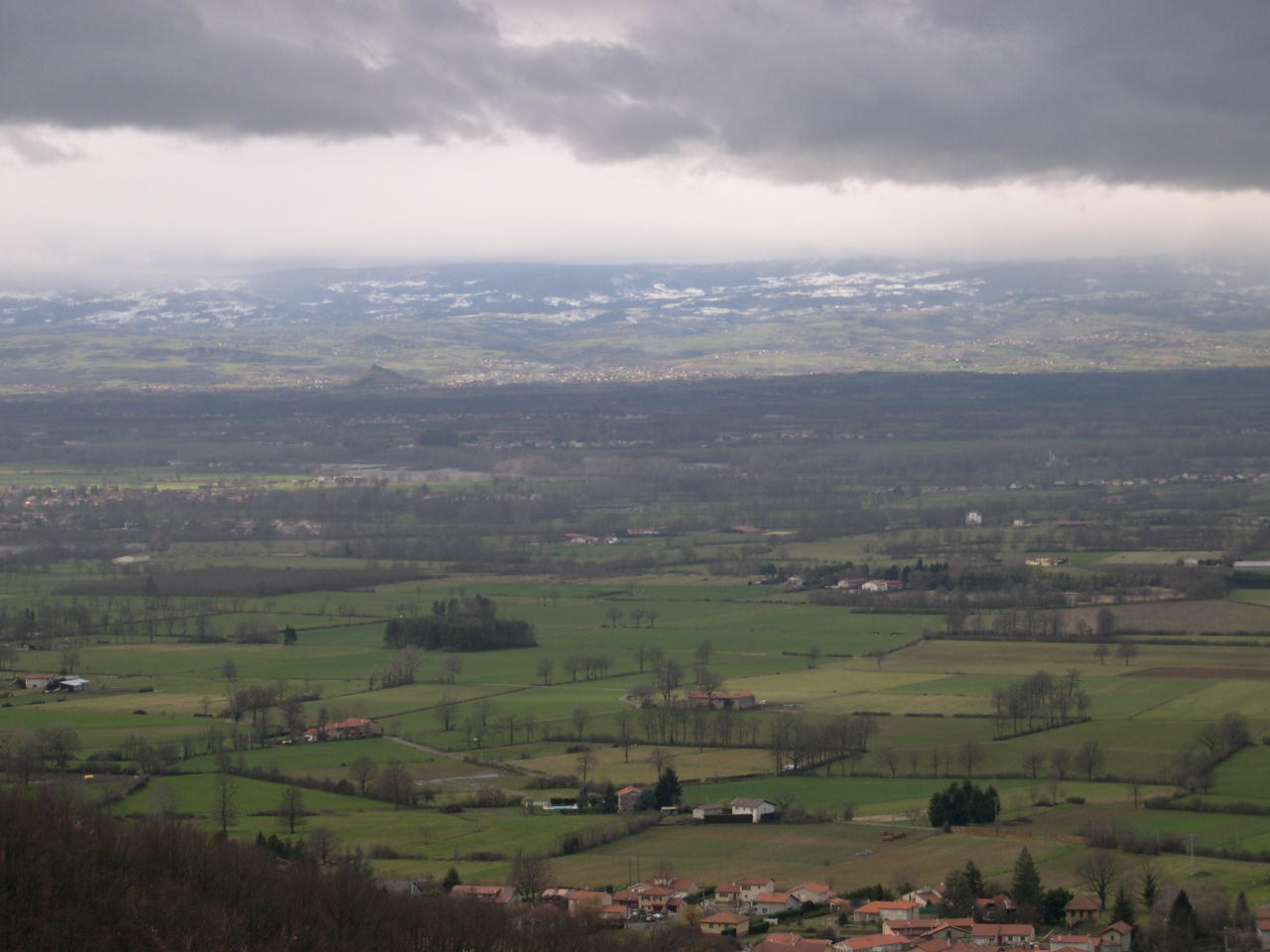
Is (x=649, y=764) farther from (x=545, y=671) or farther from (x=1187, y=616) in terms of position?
(x=1187, y=616)

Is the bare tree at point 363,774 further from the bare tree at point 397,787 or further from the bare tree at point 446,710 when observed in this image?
the bare tree at point 446,710

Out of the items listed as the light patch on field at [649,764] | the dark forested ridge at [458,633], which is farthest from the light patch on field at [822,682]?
the dark forested ridge at [458,633]

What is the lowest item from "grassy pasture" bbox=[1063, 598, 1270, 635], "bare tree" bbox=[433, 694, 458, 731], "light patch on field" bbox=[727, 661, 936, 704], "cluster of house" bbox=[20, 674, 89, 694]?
"bare tree" bbox=[433, 694, 458, 731]

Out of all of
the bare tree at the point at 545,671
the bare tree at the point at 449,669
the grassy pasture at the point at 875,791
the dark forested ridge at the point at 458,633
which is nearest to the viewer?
the grassy pasture at the point at 875,791

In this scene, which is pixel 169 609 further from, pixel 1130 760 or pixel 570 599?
pixel 1130 760

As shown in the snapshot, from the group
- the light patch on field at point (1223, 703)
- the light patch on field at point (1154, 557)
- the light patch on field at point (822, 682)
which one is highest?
the light patch on field at point (1154, 557)

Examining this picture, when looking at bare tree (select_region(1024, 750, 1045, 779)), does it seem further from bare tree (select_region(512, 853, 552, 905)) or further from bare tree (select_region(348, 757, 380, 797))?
bare tree (select_region(348, 757, 380, 797))

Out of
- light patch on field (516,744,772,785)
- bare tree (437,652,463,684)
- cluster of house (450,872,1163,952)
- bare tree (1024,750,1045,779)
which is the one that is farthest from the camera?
bare tree (437,652,463,684)

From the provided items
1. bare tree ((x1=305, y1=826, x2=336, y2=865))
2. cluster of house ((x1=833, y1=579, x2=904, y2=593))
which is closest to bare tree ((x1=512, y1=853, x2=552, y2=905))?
bare tree ((x1=305, y1=826, x2=336, y2=865))

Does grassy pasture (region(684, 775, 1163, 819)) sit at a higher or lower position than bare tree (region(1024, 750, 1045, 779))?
lower

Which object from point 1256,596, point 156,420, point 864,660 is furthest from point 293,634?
point 156,420
